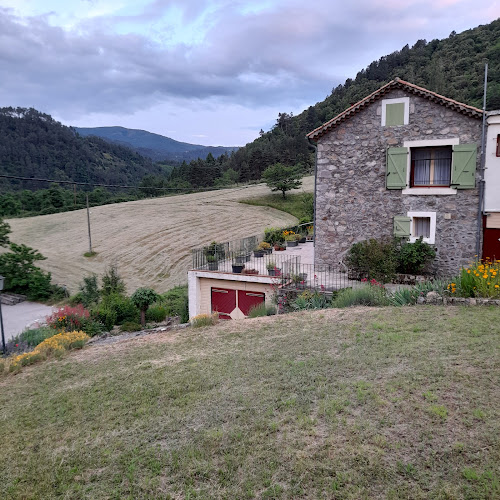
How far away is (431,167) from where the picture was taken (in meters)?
14.2

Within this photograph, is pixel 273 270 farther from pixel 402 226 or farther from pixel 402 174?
pixel 402 174

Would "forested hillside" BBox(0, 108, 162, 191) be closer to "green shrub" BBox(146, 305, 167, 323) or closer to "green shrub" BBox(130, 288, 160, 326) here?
"green shrub" BBox(146, 305, 167, 323)

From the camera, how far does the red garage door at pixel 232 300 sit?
15.3 metres

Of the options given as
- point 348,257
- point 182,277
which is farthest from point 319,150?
point 182,277

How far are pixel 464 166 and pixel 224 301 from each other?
9.33 m

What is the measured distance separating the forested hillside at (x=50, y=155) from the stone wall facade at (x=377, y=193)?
3039 inches

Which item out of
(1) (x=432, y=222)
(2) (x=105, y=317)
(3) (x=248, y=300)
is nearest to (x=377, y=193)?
(1) (x=432, y=222)

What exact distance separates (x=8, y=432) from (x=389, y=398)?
521cm

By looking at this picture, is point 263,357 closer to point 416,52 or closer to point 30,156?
point 416,52

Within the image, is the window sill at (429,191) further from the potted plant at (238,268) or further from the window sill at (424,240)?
the potted plant at (238,268)

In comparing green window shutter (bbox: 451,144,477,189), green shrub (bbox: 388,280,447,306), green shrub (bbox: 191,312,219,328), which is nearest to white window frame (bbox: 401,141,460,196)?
green window shutter (bbox: 451,144,477,189)

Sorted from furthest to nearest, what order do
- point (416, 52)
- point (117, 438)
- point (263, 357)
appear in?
point (416, 52) → point (263, 357) → point (117, 438)

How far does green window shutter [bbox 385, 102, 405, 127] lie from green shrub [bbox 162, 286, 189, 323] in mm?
10508

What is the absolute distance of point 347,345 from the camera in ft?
24.9
